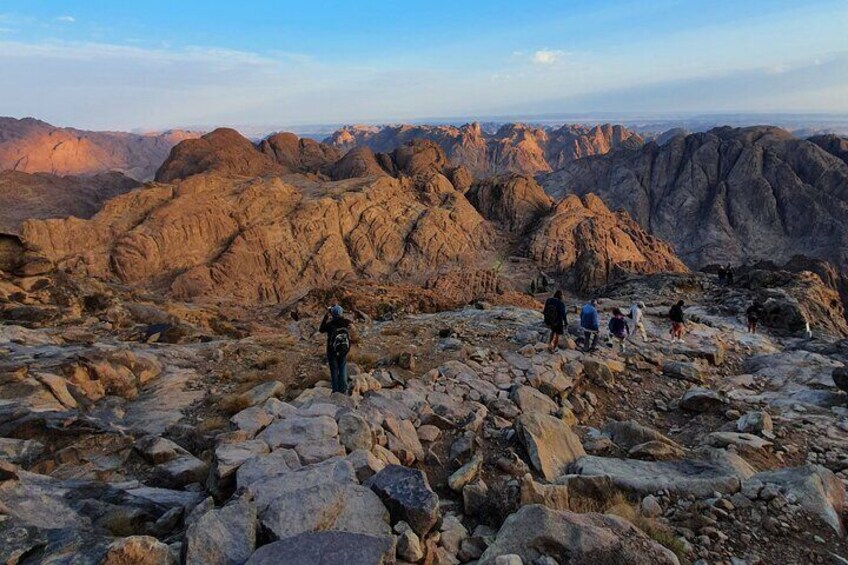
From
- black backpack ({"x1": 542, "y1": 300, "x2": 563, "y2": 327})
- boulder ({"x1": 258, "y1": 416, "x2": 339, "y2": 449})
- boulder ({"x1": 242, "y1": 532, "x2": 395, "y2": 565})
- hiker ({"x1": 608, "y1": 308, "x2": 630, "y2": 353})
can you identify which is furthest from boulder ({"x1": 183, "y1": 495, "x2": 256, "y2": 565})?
hiker ({"x1": 608, "y1": 308, "x2": 630, "y2": 353})

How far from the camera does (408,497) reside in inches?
235

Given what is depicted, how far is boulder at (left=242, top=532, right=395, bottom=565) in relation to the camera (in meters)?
4.70

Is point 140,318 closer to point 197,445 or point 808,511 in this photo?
point 197,445

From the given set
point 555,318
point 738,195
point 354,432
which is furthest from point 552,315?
point 738,195

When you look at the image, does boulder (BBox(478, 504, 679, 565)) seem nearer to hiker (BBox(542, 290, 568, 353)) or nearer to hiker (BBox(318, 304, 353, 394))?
hiker (BBox(318, 304, 353, 394))

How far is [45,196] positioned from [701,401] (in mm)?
95472

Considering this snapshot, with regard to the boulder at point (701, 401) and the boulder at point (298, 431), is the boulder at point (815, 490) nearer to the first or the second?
the boulder at point (701, 401)

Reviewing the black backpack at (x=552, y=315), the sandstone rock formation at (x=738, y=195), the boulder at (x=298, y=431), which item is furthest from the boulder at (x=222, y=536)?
the sandstone rock formation at (x=738, y=195)

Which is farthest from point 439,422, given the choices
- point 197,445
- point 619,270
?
point 619,270

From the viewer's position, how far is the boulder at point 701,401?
472 inches

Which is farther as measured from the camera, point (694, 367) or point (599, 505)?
point (694, 367)

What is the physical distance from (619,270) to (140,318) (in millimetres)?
54207

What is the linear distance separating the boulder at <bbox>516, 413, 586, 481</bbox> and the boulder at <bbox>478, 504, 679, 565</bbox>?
7.11 ft

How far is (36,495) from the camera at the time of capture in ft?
19.9
